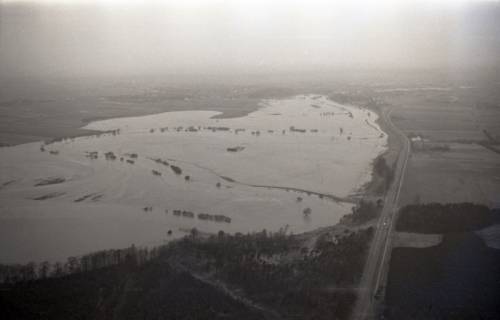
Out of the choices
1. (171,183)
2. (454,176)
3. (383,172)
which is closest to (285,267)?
(171,183)

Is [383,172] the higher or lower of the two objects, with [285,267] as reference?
higher

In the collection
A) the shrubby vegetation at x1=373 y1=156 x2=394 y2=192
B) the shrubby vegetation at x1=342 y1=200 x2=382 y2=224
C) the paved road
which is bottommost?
the paved road

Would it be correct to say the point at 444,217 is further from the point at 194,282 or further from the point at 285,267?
the point at 194,282

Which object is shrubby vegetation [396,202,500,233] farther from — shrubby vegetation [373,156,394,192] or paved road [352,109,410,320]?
shrubby vegetation [373,156,394,192]

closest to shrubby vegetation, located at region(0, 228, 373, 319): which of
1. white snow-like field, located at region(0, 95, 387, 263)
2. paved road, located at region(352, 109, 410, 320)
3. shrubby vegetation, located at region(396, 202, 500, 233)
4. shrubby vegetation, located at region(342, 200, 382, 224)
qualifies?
paved road, located at region(352, 109, 410, 320)

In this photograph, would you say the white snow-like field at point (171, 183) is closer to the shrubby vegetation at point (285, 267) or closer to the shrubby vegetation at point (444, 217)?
the shrubby vegetation at point (285, 267)

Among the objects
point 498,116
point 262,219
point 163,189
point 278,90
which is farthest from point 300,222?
point 278,90
